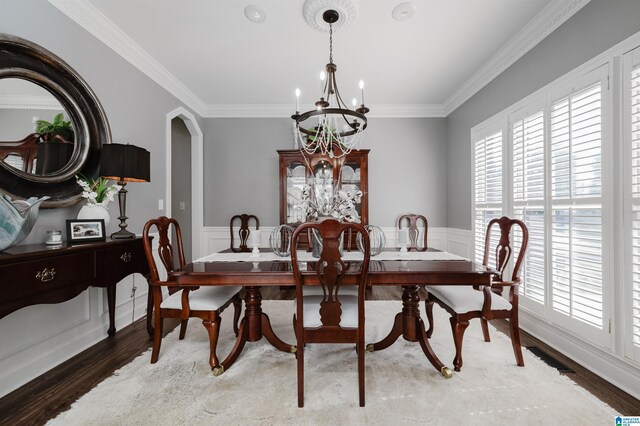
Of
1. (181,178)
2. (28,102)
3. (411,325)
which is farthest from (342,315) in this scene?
(181,178)

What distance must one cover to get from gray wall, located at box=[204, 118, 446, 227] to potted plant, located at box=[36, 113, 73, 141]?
7.09ft

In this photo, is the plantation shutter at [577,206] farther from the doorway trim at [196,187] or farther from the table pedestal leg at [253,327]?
the doorway trim at [196,187]

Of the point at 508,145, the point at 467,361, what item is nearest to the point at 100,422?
the point at 467,361

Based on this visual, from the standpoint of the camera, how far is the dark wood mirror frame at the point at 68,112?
1643 mm

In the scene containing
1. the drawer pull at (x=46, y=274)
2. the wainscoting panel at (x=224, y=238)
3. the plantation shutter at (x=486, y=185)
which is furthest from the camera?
the wainscoting panel at (x=224, y=238)

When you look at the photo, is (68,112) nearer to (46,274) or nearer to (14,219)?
(14,219)

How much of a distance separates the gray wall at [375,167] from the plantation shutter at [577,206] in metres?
2.00

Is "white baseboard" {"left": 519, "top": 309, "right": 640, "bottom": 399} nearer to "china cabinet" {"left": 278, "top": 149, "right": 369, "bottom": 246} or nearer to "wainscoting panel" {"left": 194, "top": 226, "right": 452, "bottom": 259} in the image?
"wainscoting panel" {"left": 194, "top": 226, "right": 452, "bottom": 259}

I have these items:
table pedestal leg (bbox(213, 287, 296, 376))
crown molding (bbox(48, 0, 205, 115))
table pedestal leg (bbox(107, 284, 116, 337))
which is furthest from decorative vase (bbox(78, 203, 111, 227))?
crown molding (bbox(48, 0, 205, 115))

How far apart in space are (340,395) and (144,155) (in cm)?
225

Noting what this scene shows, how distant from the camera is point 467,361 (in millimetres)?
1875

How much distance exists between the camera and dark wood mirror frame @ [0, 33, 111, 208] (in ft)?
5.39

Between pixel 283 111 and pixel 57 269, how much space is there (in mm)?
3240

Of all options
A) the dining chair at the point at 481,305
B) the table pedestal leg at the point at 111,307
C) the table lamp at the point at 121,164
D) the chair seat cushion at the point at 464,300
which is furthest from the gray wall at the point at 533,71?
the table pedestal leg at the point at 111,307
